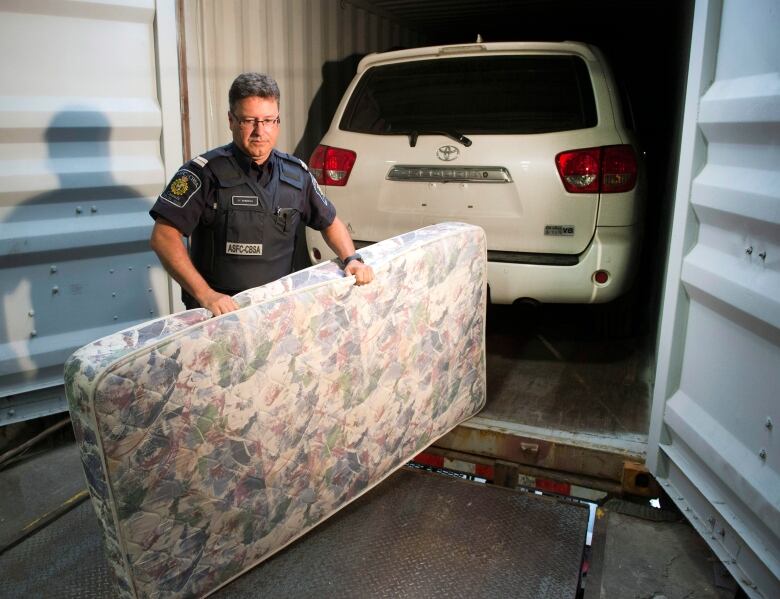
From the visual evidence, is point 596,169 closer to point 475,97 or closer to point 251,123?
point 475,97

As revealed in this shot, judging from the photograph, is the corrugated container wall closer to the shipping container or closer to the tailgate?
the shipping container

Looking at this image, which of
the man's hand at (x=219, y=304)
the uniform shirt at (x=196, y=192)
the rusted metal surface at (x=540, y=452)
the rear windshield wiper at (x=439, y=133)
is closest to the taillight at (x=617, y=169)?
the rear windshield wiper at (x=439, y=133)

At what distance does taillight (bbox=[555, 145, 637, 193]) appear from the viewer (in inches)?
129

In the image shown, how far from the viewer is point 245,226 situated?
2500 mm

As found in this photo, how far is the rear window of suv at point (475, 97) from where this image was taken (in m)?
3.44

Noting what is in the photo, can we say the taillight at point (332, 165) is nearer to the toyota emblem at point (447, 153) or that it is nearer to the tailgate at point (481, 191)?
the tailgate at point (481, 191)

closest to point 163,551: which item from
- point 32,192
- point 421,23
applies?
point 32,192

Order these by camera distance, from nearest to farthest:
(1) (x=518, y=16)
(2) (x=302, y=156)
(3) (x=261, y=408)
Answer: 1. (3) (x=261, y=408)
2. (2) (x=302, y=156)
3. (1) (x=518, y=16)

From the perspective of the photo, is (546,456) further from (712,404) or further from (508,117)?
(508,117)

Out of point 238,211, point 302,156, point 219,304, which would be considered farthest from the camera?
point 302,156

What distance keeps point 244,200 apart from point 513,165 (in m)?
1.49

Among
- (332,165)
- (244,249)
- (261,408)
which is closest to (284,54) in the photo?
(332,165)

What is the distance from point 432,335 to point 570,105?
155 cm

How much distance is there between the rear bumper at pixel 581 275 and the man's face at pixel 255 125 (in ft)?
4.90
